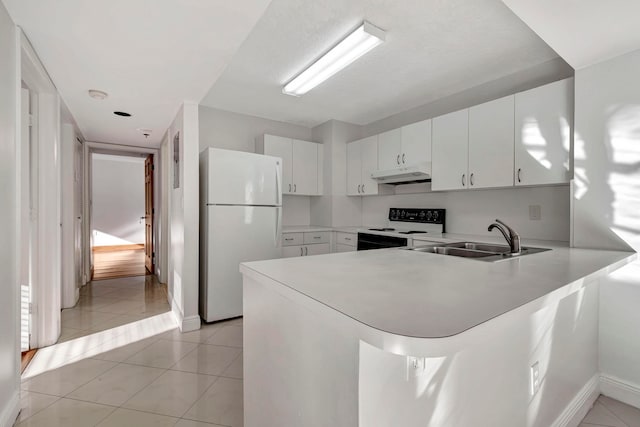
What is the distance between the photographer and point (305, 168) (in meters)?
4.21

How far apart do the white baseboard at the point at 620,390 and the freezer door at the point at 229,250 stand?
2.78 m

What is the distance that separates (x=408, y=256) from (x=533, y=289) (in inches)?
27.0

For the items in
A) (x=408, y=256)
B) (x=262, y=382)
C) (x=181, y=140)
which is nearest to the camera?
(x=262, y=382)

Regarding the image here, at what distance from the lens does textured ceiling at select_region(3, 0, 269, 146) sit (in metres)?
1.52

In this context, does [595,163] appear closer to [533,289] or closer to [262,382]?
[533,289]

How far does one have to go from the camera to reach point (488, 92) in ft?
9.96

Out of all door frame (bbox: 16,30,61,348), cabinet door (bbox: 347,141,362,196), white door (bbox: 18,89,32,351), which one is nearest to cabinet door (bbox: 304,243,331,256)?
cabinet door (bbox: 347,141,362,196)

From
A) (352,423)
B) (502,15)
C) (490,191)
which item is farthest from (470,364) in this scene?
(490,191)

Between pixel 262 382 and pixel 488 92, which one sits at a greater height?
pixel 488 92

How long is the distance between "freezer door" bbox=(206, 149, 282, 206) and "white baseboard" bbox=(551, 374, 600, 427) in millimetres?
2779

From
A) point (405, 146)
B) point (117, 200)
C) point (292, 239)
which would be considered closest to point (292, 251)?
point (292, 239)

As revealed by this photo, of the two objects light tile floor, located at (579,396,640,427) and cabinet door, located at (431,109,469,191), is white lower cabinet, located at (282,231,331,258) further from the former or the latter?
light tile floor, located at (579,396,640,427)

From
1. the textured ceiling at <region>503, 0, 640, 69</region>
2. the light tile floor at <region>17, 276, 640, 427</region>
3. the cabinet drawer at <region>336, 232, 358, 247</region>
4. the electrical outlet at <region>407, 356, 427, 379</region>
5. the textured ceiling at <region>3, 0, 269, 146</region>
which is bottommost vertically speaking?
the light tile floor at <region>17, 276, 640, 427</region>

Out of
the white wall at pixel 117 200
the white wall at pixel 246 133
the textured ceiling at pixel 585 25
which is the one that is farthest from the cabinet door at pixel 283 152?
the white wall at pixel 117 200
